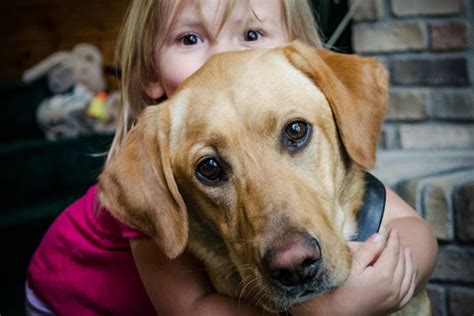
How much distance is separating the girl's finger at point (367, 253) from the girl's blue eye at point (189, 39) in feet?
2.56

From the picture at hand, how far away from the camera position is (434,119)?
2.68 metres

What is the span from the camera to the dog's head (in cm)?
134

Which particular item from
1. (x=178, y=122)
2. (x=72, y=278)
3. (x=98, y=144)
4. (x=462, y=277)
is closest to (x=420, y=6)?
(x=462, y=277)

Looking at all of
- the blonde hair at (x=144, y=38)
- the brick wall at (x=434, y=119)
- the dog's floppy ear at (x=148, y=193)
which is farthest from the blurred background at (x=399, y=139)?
the dog's floppy ear at (x=148, y=193)

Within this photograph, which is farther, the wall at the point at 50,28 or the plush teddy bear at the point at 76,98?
the wall at the point at 50,28

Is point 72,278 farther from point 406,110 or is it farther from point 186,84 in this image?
point 406,110

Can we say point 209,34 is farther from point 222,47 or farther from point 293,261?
point 293,261

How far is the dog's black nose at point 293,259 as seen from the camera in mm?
1205

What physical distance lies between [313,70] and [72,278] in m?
0.99

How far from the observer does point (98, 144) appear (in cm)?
400

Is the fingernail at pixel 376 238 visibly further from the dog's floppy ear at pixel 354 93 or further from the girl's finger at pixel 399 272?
the dog's floppy ear at pixel 354 93

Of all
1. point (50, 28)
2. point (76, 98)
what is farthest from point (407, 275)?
point (50, 28)

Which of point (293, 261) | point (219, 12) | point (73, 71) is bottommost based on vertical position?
point (73, 71)

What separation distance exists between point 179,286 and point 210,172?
1.09 feet
